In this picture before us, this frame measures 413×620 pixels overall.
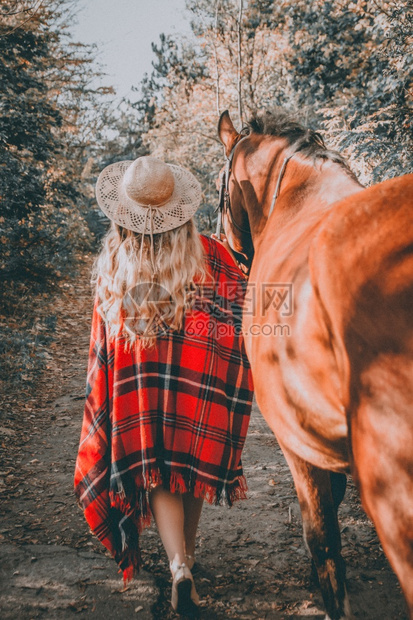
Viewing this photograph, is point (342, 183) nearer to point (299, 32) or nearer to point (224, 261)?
point (224, 261)

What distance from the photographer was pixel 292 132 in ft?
8.65

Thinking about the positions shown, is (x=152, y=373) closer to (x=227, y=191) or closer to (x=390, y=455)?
(x=390, y=455)

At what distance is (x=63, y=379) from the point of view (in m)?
5.43

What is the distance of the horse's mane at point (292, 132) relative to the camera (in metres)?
2.28

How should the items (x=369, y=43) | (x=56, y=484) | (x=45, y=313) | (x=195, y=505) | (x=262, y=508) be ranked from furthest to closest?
(x=369, y=43), (x=45, y=313), (x=56, y=484), (x=262, y=508), (x=195, y=505)

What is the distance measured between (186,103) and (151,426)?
Result: 1655 cm

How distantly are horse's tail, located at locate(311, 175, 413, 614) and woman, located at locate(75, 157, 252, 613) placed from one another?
2.79ft

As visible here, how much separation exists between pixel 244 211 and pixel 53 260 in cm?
588

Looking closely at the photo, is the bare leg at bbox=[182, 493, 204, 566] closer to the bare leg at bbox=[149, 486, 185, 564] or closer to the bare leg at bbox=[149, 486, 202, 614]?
the bare leg at bbox=[149, 486, 202, 614]

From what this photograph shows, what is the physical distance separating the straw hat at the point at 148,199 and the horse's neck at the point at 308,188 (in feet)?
1.68

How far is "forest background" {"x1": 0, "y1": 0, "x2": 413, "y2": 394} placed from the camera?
5.62 metres

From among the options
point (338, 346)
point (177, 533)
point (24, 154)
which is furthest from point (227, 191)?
point (24, 154)

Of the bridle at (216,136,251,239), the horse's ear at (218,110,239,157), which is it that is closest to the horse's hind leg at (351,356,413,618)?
the bridle at (216,136,251,239)

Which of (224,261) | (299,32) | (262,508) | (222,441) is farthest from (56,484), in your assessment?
(299,32)
